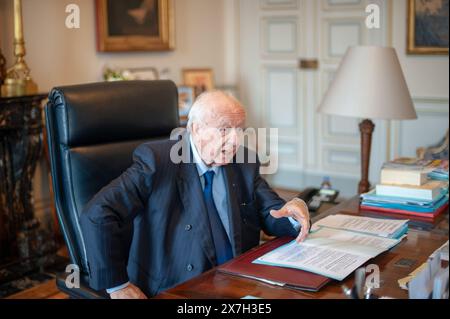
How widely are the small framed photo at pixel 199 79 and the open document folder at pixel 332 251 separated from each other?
317 centimetres

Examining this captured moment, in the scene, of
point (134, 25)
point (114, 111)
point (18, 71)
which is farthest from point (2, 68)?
point (114, 111)

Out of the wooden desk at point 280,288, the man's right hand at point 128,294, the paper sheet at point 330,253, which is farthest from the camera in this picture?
the man's right hand at point 128,294

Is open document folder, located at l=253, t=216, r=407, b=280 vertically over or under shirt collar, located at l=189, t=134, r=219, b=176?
under

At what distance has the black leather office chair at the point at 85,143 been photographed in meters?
1.67

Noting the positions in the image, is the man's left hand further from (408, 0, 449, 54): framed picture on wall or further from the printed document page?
(408, 0, 449, 54): framed picture on wall

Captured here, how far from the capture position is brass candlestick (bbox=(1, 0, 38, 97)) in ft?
10.2

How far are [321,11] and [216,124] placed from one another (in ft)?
10.8

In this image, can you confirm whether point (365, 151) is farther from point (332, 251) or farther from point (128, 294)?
point (128, 294)

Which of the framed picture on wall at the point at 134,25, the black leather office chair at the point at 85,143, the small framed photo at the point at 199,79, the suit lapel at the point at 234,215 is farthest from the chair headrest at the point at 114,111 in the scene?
the small framed photo at the point at 199,79

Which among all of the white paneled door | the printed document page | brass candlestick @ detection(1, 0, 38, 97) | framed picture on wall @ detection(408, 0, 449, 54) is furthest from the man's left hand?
the white paneled door

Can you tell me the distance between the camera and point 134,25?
4203mm

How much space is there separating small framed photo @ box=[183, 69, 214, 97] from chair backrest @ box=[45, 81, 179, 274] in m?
2.90

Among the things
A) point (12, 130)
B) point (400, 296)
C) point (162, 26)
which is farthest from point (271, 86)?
point (400, 296)

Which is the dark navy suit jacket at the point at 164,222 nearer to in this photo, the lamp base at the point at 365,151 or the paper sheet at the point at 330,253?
the paper sheet at the point at 330,253
